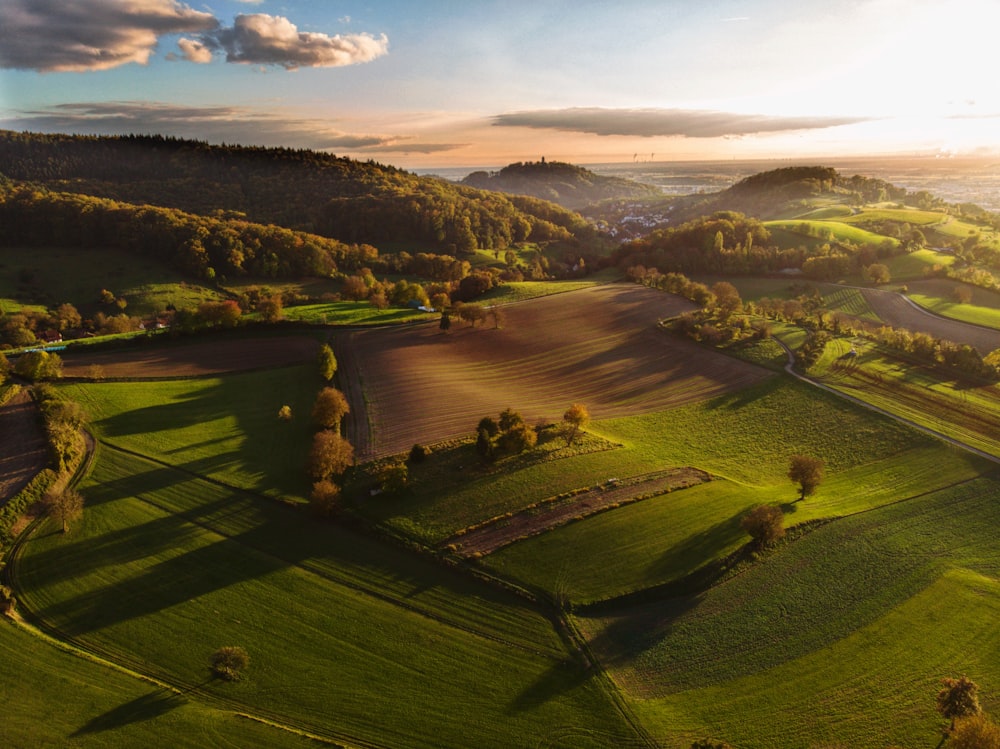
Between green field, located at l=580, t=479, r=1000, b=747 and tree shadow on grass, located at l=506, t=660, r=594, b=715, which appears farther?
tree shadow on grass, located at l=506, t=660, r=594, b=715

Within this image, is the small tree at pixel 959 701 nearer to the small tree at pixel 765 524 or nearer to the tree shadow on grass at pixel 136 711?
the small tree at pixel 765 524

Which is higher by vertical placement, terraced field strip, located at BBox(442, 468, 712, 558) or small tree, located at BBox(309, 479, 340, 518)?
small tree, located at BBox(309, 479, 340, 518)

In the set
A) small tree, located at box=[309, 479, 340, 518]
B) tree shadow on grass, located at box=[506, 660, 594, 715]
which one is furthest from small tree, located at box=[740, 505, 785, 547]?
small tree, located at box=[309, 479, 340, 518]

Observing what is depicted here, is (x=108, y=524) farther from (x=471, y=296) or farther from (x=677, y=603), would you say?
(x=471, y=296)

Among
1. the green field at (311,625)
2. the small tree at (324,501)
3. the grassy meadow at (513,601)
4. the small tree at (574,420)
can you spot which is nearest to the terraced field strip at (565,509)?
the grassy meadow at (513,601)

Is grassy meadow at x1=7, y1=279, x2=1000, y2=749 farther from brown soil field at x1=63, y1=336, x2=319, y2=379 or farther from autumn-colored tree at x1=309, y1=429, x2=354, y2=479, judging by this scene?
brown soil field at x1=63, y1=336, x2=319, y2=379

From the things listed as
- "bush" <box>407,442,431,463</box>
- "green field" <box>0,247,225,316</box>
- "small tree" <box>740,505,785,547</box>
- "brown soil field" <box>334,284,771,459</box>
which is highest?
"green field" <box>0,247,225,316</box>
